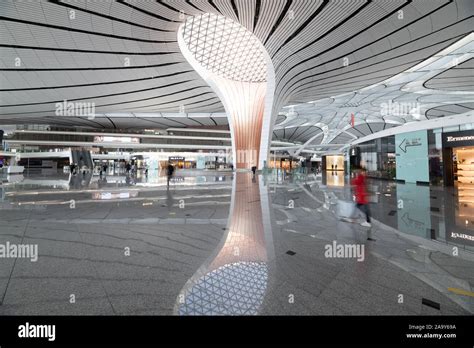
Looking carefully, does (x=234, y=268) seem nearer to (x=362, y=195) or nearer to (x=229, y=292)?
(x=229, y=292)

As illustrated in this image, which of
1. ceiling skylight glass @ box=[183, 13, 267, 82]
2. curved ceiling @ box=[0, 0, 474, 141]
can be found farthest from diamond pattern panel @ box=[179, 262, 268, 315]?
ceiling skylight glass @ box=[183, 13, 267, 82]

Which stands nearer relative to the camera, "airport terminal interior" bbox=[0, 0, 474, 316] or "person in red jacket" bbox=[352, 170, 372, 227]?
"airport terminal interior" bbox=[0, 0, 474, 316]

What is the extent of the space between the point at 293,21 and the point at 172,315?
17768 millimetres

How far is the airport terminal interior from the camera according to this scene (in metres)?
2.26

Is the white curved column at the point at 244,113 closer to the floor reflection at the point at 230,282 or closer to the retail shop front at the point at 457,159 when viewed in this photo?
the retail shop front at the point at 457,159

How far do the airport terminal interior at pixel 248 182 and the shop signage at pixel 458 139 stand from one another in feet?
0.20

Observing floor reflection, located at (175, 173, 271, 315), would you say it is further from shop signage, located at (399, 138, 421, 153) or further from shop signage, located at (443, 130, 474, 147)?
shop signage, located at (399, 138, 421, 153)

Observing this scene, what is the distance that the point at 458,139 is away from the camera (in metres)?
12.7

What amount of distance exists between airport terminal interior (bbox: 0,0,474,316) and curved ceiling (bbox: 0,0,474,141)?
0.49 feet

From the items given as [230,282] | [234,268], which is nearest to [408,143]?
[234,268]

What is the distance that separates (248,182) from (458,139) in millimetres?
13266

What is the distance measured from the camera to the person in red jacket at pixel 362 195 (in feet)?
16.0
